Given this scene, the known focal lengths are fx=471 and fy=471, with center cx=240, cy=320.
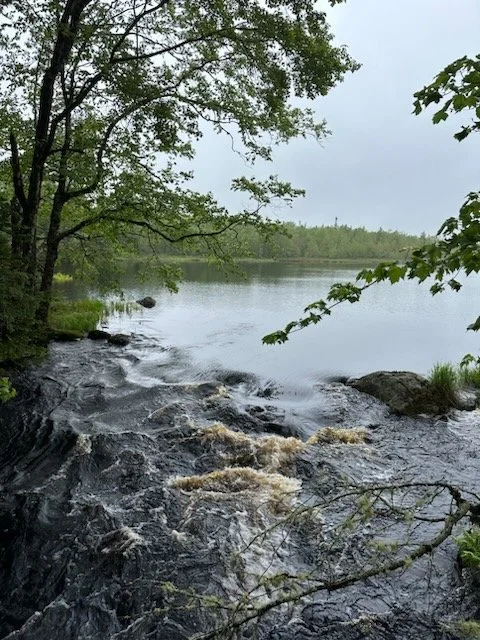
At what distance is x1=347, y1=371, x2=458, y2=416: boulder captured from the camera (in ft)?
36.9

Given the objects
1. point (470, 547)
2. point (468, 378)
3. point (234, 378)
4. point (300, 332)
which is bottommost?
point (300, 332)

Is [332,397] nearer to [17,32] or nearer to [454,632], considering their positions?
[454,632]

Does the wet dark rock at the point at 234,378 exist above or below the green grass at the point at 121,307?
below

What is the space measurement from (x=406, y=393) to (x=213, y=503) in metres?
6.86

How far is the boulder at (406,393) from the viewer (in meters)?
11.3

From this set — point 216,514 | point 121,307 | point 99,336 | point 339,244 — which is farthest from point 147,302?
point 339,244

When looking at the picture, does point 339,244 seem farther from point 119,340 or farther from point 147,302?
point 119,340

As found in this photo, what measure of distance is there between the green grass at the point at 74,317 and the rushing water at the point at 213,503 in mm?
2573

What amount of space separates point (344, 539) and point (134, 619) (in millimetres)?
2635

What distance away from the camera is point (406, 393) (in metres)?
11.7

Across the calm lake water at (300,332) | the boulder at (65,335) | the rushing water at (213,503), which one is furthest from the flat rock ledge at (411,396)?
the boulder at (65,335)

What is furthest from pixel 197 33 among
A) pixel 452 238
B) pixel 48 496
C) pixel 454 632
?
pixel 454 632

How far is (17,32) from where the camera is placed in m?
11.2

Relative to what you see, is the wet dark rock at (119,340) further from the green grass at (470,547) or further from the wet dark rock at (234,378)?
the green grass at (470,547)
